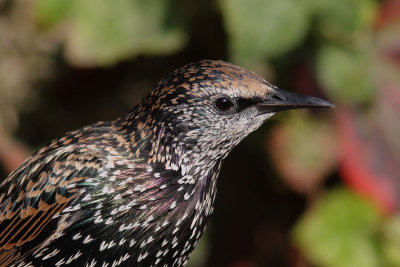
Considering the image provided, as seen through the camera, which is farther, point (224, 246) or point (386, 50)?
point (224, 246)

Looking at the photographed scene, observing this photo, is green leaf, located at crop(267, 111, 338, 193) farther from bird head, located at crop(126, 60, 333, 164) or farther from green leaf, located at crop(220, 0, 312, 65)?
bird head, located at crop(126, 60, 333, 164)

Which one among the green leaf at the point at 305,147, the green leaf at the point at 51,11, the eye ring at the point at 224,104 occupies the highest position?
the green leaf at the point at 51,11

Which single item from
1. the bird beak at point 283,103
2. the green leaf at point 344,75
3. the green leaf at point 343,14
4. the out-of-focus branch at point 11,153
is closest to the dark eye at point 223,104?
the bird beak at point 283,103

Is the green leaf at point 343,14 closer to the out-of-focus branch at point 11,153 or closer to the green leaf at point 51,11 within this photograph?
the green leaf at point 51,11

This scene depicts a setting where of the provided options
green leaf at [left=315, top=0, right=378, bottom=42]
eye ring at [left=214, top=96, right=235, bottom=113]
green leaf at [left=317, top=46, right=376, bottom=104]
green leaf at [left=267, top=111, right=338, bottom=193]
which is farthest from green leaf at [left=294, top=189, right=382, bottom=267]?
eye ring at [left=214, top=96, right=235, bottom=113]

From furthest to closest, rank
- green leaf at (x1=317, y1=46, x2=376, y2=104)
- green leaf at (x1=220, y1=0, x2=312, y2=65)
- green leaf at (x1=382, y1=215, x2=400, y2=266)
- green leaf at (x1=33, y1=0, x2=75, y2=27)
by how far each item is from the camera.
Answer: green leaf at (x1=382, y1=215, x2=400, y2=266)
green leaf at (x1=317, y1=46, x2=376, y2=104)
green leaf at (x1=33, y1=0, x2=75, y2=27)
green leaf at (x1=220, y1=0, x2=312, y2=65)

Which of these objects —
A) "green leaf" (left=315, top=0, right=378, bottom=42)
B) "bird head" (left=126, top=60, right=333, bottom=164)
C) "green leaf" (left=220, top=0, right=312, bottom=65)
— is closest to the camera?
"bird head" (left=126, top=60, right=333, bottom=164)

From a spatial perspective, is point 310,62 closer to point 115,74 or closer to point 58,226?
point 115,74

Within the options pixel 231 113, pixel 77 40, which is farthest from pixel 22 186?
pixel 77 40
